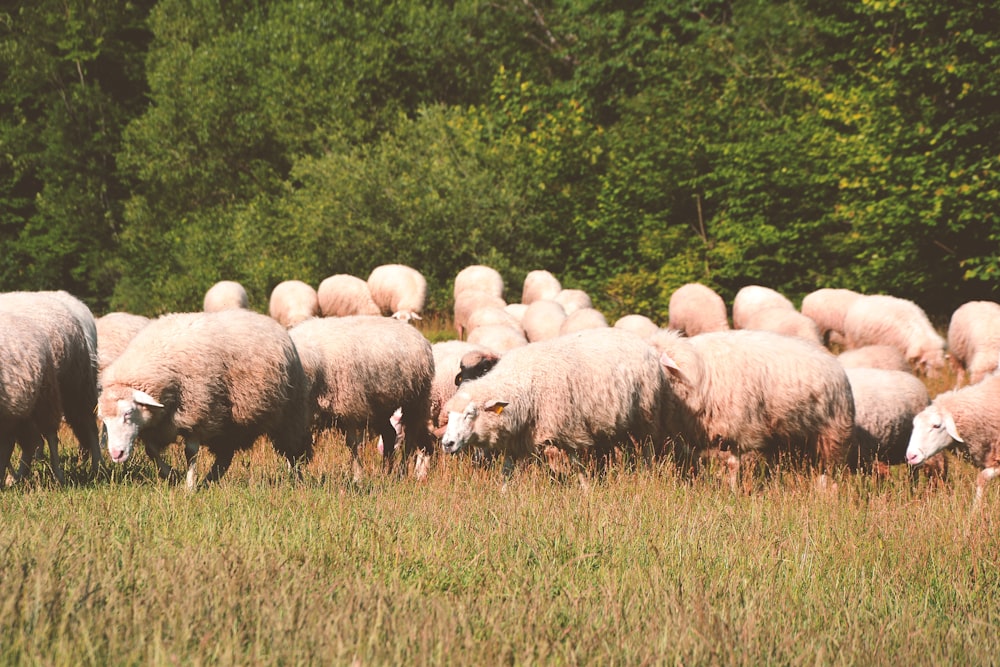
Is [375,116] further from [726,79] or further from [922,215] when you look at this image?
[922,215]

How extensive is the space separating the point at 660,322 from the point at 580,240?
4.24 meters

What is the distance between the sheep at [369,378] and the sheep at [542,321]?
7300 millimetres

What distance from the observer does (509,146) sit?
27.9m

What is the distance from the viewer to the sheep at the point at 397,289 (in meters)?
23.2

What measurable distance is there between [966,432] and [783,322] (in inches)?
361

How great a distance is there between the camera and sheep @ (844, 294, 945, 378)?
1678 centimetres

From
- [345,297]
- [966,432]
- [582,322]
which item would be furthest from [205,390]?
[345,297]

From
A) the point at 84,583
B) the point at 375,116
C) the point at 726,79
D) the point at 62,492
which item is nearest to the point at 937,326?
the point at 726,79

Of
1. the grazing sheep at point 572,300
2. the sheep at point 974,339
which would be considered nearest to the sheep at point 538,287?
the grazing sheep at point 572,300

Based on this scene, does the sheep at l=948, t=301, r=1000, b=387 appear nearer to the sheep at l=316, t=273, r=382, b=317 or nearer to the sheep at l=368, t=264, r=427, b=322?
the sheep at l=368, t=264, r=427, b=322

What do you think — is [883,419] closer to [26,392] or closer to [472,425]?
[472,425]

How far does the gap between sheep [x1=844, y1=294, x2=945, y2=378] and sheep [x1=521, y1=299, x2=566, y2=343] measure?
17.3 feet

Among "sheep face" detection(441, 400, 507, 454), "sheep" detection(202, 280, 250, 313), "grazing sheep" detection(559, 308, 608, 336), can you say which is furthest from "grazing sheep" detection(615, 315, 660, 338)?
"sheep" detection(202, 280, 250, 313)

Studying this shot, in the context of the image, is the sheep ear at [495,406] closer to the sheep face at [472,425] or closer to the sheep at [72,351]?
the sheep face at [472,425]
